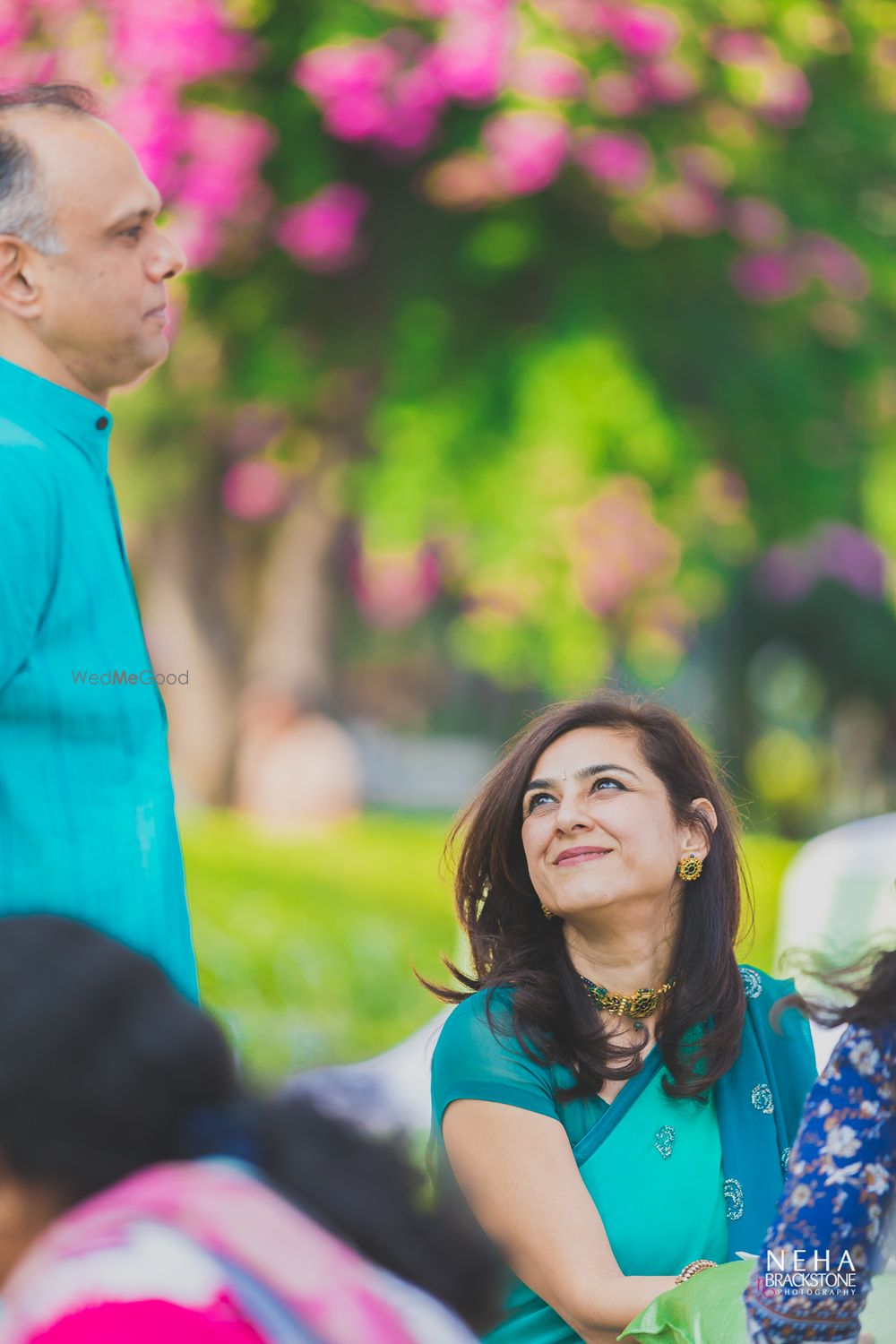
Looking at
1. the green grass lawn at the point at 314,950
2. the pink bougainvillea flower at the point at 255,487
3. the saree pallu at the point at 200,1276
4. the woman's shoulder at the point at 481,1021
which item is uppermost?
the saree pallu at the point at 200,1276

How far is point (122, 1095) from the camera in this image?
120cm

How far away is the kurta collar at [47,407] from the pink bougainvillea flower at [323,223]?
4.16 metres

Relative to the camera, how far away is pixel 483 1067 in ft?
6.93

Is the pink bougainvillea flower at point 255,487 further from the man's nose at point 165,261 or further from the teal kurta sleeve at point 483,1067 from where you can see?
the teal kurta sleeve at point 483,1067

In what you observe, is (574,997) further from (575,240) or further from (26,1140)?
(575,240)

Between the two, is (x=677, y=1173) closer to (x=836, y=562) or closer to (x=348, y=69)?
(x=348, y=69)

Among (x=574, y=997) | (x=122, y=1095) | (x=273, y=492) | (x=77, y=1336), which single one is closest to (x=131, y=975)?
(x=122, y=1095)

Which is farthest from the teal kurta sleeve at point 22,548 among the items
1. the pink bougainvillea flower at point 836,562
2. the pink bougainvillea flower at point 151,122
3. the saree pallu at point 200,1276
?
the pink bougainvillea flower at point 836,562

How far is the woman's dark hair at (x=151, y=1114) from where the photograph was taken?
46.8 inches

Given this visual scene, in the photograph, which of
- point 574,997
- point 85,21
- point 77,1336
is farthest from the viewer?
point 85,21

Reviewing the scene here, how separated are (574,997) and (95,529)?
0.84 m

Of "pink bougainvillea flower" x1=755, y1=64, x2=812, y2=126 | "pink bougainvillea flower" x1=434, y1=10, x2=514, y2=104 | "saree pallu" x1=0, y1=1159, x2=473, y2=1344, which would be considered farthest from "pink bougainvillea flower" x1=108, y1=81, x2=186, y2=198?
"saree pallu" x1=0, y1=1159, x2=473, y2=1344

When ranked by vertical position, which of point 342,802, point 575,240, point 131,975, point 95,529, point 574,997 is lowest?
point 342,802

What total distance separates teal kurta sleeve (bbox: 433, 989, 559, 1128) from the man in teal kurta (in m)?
0.33
